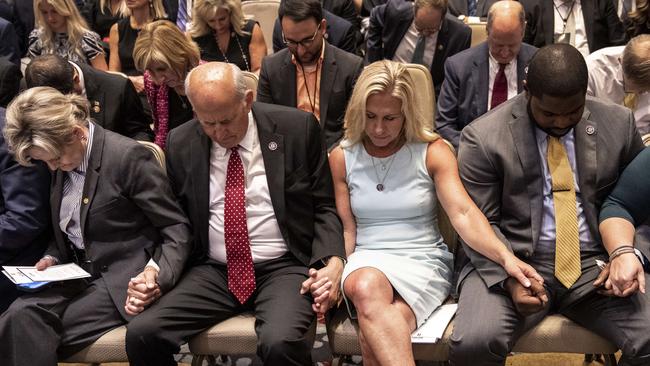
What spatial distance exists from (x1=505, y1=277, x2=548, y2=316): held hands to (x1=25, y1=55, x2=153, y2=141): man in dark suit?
6.75 feet

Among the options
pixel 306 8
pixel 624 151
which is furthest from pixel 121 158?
pixel 624 151

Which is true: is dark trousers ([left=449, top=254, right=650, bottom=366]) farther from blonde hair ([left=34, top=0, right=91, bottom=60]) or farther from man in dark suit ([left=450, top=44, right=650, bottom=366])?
blonde hair ([left=34, top=0, right=91, bottom=60])

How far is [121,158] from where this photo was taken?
9.98ft

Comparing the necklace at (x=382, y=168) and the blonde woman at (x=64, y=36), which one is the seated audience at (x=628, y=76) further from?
the blonde woman at (x=64, y=36)

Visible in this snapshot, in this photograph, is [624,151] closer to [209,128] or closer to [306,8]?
[209,128]

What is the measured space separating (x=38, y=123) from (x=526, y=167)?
5.49 ft

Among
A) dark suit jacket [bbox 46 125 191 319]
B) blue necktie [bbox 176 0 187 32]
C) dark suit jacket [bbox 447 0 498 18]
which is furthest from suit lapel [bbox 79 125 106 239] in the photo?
dark suit jacket [bbox 447 0 498 18]

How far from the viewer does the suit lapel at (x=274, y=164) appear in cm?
304

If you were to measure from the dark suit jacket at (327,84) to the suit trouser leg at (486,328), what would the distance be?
1414 millimetres

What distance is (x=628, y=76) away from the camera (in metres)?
3.63

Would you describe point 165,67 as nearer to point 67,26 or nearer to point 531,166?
point 67,26

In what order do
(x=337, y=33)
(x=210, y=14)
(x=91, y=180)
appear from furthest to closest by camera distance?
1. (x=337, y=33)
2. (x=210, y=14)
3. (x=91, y=180)

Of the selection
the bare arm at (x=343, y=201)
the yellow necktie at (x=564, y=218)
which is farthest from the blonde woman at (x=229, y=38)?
the yellow necktie at (x=564, y=218)

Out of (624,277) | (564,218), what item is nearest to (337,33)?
(564,218)
